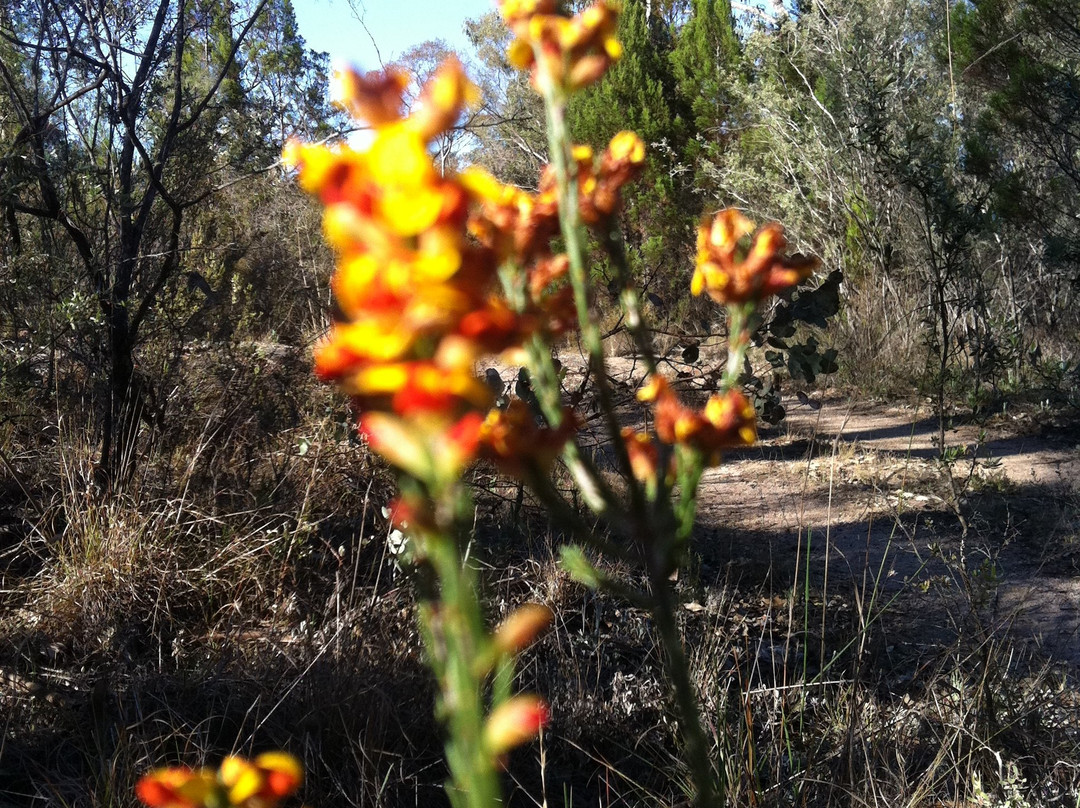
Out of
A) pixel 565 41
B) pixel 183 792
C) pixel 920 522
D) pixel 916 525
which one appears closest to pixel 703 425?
pixel 565 41

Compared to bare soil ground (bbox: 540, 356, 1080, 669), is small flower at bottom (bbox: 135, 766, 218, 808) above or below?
above

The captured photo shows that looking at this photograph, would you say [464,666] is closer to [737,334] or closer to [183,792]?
[183,792]

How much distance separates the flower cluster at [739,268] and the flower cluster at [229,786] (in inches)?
16.8

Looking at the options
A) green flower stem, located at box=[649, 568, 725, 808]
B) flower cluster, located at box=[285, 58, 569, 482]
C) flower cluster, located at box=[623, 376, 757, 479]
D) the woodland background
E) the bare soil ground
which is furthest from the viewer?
the bare soil ground

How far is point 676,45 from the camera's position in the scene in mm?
12383

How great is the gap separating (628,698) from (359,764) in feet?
2.63

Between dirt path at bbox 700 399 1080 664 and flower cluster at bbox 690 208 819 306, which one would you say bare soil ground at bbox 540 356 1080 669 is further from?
flower cluster at bbox 690 208 819 306

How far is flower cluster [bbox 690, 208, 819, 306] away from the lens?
2.12 feet

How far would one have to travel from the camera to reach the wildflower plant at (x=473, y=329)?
329 millimetres

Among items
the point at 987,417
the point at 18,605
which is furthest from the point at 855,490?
the point at 18,605

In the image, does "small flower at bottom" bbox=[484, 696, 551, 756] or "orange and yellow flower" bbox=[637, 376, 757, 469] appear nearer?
"small flower at bottom" bbox=[484, 696, 551, 756]

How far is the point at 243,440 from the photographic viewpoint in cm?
351

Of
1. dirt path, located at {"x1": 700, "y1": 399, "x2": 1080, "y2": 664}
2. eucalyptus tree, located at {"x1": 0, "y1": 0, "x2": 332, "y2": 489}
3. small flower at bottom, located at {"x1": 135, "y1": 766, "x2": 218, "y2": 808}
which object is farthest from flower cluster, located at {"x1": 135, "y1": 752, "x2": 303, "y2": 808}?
eucalyptus tree, located at {"x1": 0, "y1": 0, "x2": 332, "y2": 489}

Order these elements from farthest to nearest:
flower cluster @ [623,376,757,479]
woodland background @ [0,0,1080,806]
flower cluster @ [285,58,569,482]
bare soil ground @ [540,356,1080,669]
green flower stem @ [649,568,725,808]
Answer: bare soil ground @ [540,356,1080,669] → woodland background @ [0,0,1080,806] → flower cluster @ [623,376,757,479] → green flower stem @ [649,568,725,808] → flower cluster @ [285,58,569,482]
